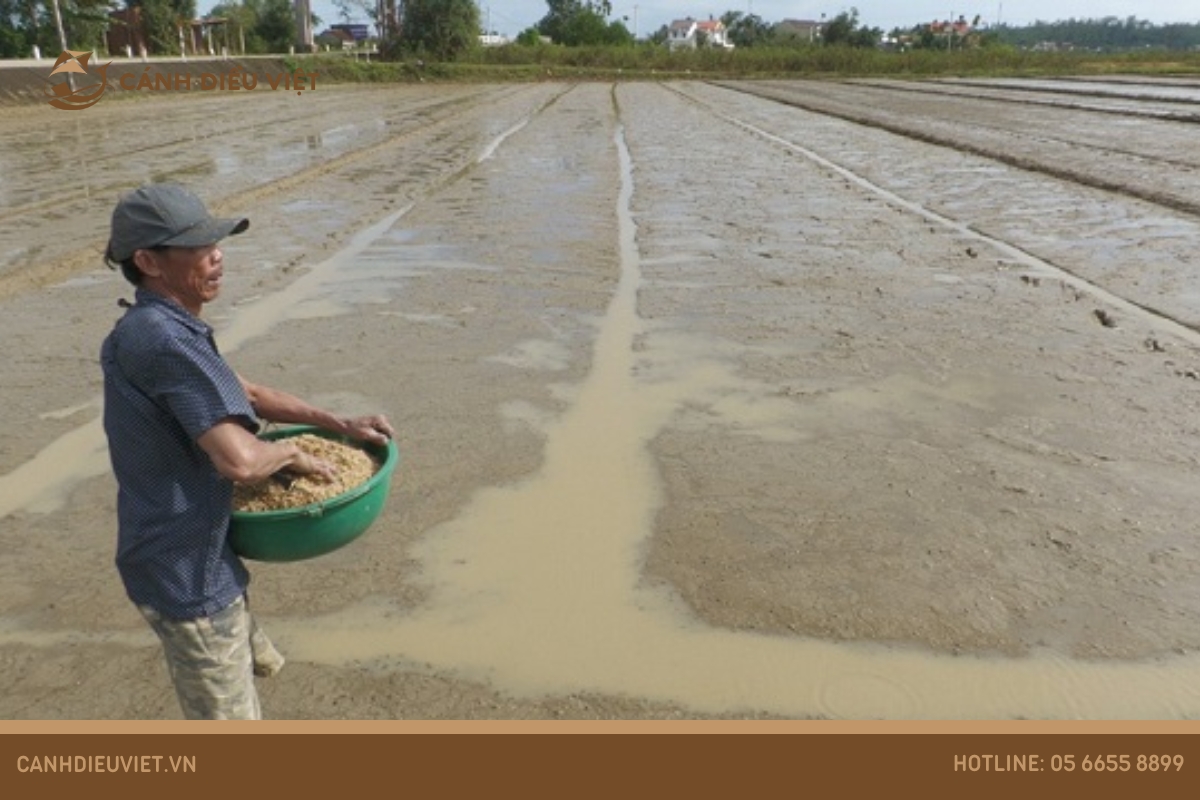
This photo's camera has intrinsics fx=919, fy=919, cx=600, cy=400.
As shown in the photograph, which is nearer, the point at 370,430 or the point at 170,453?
the point at 170,453

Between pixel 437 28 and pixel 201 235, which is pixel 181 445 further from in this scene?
pixel 437 28

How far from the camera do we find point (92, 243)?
29.3 ft

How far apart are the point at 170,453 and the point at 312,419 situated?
56 centimetres

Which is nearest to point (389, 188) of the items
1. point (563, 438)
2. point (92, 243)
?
point (92, 243)

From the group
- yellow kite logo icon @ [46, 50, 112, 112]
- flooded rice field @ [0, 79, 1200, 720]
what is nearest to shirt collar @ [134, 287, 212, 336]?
flooded rice field @ [0, 79, 1200, 720]

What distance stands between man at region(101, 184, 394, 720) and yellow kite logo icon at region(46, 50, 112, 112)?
2951 cm

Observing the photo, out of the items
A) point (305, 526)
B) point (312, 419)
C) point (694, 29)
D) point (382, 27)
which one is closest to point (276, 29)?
point (382, 27)

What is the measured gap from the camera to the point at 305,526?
86.4 inches

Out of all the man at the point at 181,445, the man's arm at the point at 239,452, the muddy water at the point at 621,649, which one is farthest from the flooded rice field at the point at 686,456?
the man's arm at the point at 239,452

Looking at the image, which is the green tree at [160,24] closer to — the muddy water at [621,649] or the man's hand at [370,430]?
the muddy water at [621,649]

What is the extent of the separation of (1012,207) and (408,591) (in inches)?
388

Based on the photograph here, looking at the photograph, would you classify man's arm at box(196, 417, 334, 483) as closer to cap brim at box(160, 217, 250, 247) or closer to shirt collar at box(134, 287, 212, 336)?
shirt collar at box(134, 287, 212, 336)
